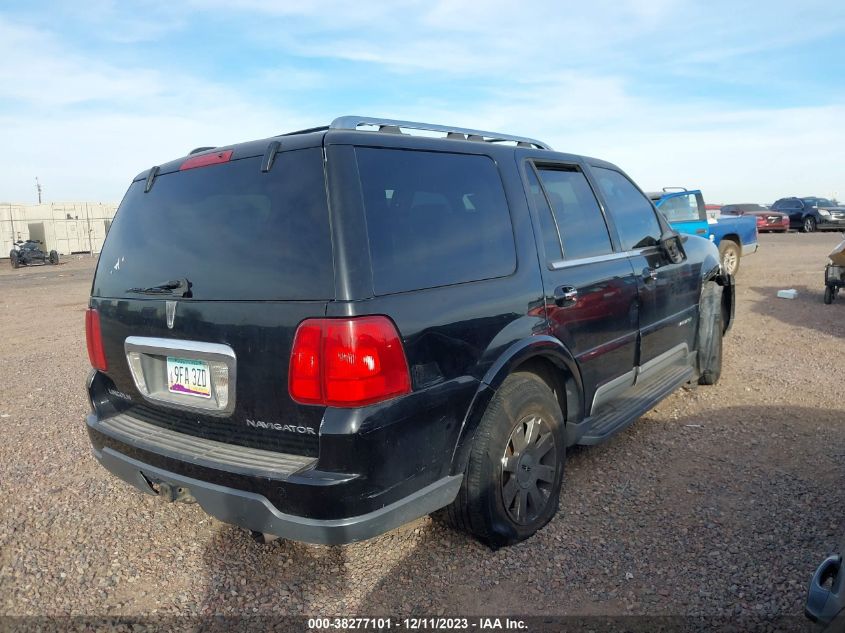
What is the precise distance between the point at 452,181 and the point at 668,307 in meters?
2.27

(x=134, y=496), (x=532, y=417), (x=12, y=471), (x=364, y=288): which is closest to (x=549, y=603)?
(x=532, y=417)

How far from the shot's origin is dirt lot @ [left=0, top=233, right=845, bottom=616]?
274cm

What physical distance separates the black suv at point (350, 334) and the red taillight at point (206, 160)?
0.04 feet

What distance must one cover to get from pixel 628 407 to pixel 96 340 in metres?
3.01

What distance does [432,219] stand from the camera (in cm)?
278

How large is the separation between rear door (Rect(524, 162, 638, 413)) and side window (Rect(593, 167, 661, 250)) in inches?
9.0

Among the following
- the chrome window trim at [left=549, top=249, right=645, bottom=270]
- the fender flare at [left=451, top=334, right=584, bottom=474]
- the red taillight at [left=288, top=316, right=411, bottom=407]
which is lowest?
the fender flare at [left=451, top=334, right=584, bottom=474]

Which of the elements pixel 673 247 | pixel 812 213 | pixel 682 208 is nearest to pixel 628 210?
pixel 673 247

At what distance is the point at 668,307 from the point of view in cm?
452

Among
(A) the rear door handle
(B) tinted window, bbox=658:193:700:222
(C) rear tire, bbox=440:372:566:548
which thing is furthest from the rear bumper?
(C) rear tire, bbox=440:372:566:548

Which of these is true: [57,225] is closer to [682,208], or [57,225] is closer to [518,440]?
[682,208]

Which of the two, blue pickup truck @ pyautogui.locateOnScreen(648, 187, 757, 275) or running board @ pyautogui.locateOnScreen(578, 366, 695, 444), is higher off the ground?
blue pickup truck @ pyautogui.locateOnScreen(648, 187, 757, 275)

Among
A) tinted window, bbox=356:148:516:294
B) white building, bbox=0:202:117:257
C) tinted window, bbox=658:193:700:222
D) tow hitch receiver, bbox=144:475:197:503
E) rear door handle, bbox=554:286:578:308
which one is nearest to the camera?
tinted window, bbox=356:148:516:294

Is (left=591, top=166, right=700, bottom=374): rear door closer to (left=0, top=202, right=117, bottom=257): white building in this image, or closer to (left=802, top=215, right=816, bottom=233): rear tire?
(left=802, top=215, right=816, bottom=233): rear tire
